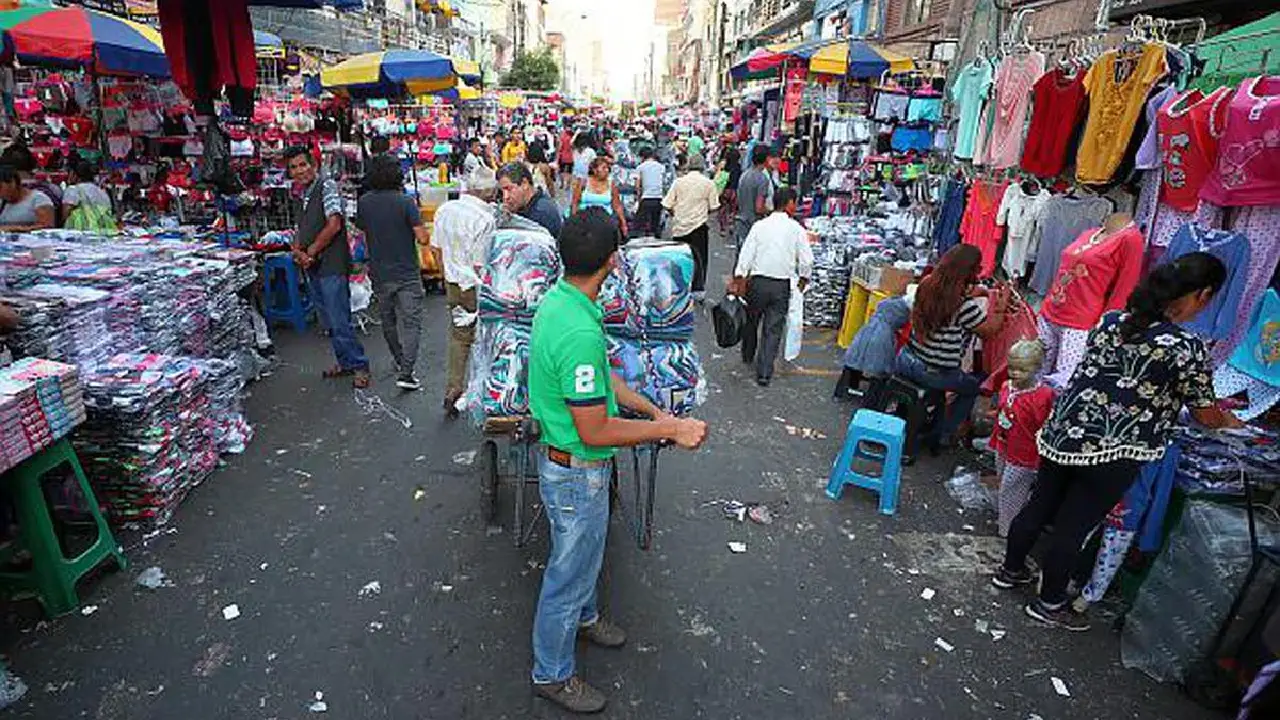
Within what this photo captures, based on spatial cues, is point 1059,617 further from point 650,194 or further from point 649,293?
point 650,194

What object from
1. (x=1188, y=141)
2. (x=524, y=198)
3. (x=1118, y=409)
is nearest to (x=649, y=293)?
(x=1118, y=409)

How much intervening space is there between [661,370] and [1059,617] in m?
2.54

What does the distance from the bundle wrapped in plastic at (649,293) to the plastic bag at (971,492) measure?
278 centimetres

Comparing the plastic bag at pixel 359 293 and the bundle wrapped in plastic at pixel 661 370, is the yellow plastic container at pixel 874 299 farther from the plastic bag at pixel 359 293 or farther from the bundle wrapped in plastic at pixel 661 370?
the plastic bag at pixel 359 293

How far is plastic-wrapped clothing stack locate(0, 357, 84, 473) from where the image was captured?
123 inches

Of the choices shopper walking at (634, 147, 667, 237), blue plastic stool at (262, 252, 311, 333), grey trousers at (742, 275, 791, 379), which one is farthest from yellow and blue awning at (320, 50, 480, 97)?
grey trousers at (742, 275, 791, 379)

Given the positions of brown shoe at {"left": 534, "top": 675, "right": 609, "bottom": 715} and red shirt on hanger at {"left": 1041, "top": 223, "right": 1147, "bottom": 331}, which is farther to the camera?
red shirt on hanger at {"left": 1041, "top": 223, "right": 1147, "bottom": 331}

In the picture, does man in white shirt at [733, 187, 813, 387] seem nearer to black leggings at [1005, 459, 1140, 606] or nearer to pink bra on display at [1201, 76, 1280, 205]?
pink bra on display at [1201, 76, 1280, 205]

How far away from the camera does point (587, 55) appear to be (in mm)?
150750

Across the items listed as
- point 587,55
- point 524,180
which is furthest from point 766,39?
point 587,55

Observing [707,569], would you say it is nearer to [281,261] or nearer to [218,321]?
[218,321]

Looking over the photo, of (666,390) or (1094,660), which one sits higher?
(666,390)

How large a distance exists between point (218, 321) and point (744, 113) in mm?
17444

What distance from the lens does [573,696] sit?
9.54 feet
